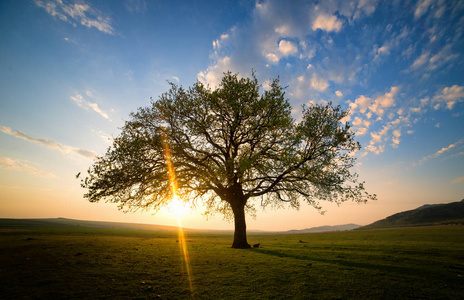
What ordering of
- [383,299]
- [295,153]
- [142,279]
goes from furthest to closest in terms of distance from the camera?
[295,153]
[142,279]
[383,299]

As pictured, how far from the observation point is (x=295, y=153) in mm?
20859

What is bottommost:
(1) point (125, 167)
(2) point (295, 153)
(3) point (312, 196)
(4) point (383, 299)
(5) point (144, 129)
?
(4) point (383, 299)

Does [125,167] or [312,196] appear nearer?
[125,167]

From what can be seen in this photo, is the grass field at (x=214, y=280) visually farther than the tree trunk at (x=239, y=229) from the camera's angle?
No

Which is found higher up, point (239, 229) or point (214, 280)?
point (214, 280)

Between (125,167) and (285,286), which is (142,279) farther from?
(125,167)

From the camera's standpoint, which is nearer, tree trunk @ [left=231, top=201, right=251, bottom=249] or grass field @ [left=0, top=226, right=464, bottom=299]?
grass field @ [left=0, top=226, right=464, bottom=299]

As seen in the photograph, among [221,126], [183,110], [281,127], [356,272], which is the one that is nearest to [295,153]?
[281,127]

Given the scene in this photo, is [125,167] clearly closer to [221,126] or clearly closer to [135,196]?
[135,196]

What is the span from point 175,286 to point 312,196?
1970 cm

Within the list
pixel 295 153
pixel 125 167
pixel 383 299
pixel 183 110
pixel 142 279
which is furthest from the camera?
pixel 183 110

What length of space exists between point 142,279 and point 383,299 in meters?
10.2

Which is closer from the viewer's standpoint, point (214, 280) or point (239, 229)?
point (214, 280)

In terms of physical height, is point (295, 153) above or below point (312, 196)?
above
